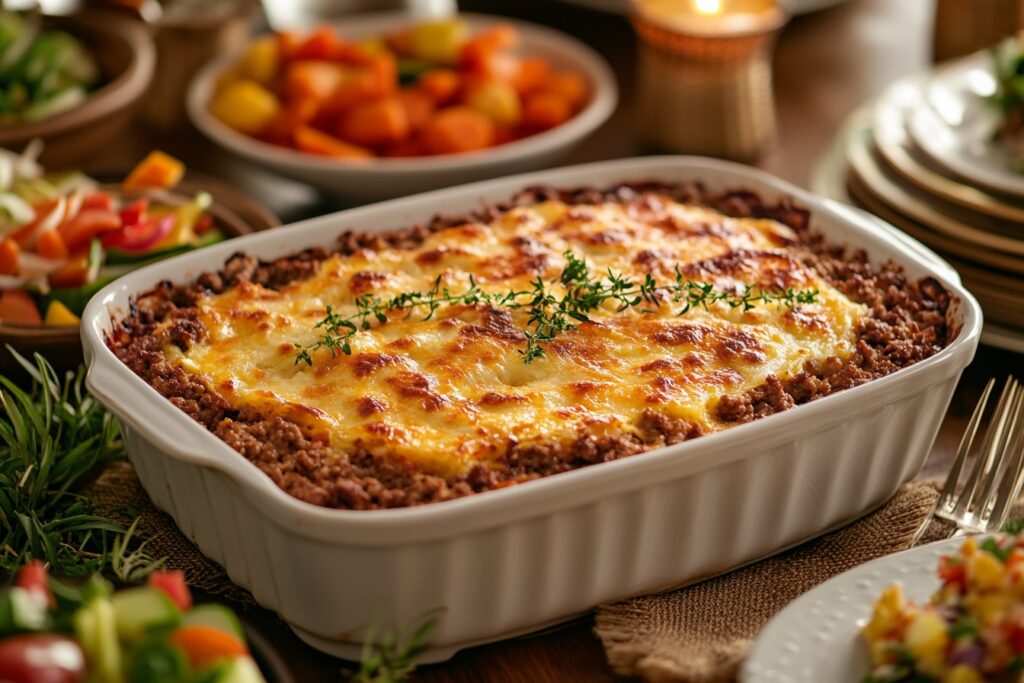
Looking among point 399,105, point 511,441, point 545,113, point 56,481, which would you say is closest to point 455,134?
point 399,105

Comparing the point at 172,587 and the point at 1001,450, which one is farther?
the point at 1001,450

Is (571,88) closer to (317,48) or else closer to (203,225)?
(317,48)

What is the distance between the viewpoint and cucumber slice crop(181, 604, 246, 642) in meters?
1.70

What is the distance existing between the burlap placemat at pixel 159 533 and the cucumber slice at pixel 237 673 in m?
0.70

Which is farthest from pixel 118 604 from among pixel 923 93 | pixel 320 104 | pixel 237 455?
pixel 923 93

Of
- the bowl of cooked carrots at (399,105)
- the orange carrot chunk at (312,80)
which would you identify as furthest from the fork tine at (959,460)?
the orange carrot chunk at (312,80)

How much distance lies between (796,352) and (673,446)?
51 centimetres

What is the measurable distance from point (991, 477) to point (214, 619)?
5.22 feet

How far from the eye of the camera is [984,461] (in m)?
2.59

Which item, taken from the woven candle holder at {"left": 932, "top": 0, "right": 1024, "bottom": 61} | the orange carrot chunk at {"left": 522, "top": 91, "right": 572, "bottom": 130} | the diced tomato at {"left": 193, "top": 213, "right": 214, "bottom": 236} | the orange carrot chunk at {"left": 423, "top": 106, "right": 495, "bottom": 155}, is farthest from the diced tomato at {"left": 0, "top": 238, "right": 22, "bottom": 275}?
the woven candle holder at {"left": 932, "top": 0, "right": 1024, "bottom": 61}

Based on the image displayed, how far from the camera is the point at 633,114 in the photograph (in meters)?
4.66

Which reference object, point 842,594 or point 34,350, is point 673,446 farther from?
point 34,350

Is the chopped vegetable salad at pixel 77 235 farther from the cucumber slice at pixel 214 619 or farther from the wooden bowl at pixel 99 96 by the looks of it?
the cucumber slice at pixel 214 619

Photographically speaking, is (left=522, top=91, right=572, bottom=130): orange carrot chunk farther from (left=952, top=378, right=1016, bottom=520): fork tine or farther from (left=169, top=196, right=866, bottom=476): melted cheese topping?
(left=952, top=378, right=1016, bottom=520): fork tine
